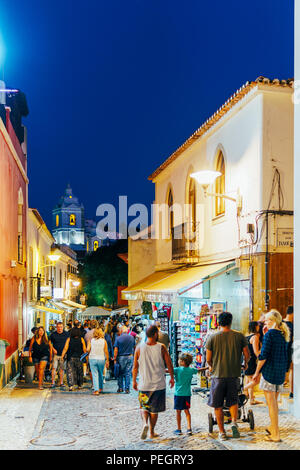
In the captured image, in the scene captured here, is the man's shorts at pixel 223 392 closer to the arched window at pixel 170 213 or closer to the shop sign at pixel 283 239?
the shop sign at pixel 283 239

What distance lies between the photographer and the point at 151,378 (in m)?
8.05

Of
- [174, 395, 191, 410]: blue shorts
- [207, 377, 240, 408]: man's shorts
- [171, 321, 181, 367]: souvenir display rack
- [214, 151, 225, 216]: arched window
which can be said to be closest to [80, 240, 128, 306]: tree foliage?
[171, 321, 181, 367]: souvenir display rack

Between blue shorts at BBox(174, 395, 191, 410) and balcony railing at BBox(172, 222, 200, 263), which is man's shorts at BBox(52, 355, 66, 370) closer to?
balcony railing at BBox(172, 222, 200, 263)

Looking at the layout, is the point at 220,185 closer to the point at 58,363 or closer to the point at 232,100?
the point at 232,100

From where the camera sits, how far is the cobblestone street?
25.4 ft

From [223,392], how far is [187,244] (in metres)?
9.78

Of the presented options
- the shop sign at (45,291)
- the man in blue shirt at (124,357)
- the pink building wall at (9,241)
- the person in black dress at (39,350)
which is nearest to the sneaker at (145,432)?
the man in blue shirt at (124,357)

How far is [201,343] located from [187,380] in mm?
5301

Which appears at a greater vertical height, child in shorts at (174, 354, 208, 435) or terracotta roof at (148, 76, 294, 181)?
terracotta roof at (148, 76, 294, 181)

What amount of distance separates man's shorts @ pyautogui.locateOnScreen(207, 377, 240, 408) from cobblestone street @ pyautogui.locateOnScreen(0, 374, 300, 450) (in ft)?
1.73

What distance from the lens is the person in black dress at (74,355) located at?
1353cm

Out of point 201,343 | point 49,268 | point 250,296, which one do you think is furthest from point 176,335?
point 49,268

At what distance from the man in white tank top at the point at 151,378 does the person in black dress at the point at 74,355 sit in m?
5.65
